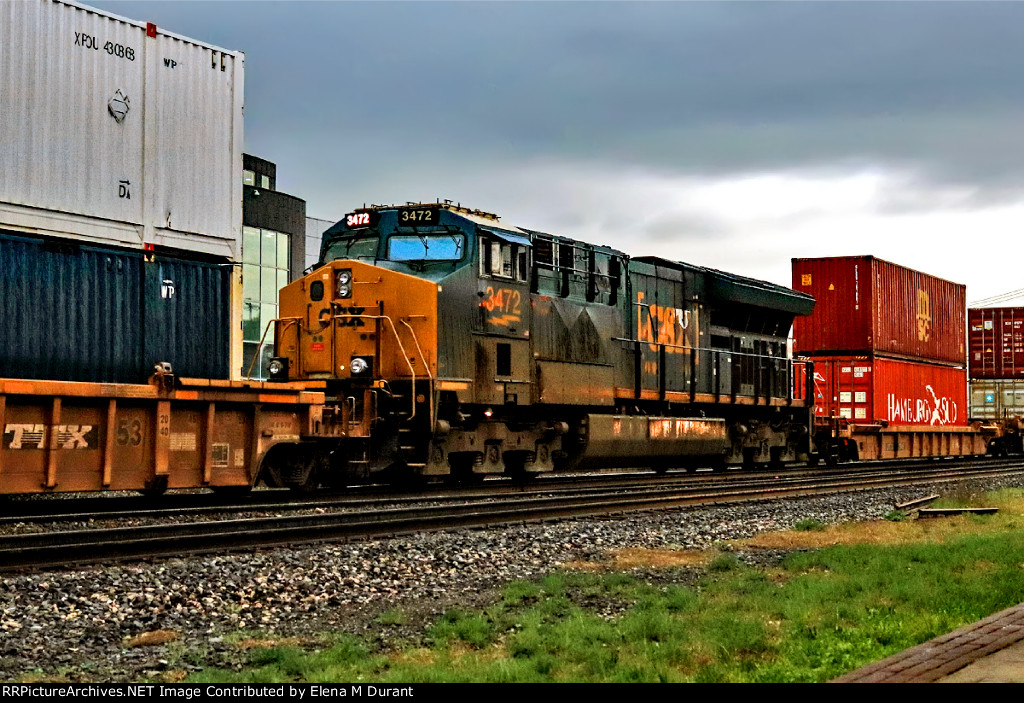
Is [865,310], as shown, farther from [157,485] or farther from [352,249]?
[157,485]

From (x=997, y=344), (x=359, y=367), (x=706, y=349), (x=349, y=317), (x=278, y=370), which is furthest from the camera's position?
(x=997, y=344)

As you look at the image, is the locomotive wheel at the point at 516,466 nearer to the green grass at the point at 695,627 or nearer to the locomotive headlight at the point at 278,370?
the locomotive headlight at the point at 278,370

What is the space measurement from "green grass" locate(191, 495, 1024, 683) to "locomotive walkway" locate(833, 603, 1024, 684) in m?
0.47

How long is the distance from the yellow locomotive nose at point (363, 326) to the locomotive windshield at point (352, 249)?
621 millimetres

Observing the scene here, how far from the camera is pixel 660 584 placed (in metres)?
9.28

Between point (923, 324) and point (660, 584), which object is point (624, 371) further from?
point (923, 324)

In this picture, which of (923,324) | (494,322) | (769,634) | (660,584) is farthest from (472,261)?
(923,324)

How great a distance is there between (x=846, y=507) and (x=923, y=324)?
1877 cm

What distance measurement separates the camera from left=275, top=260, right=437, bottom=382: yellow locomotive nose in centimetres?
1620

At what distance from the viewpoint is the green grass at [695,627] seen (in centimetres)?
611

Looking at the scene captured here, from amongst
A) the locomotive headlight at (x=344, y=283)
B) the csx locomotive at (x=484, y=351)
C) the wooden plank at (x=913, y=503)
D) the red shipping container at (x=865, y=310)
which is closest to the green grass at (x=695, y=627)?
the wooden plank at (x=913, y=503)

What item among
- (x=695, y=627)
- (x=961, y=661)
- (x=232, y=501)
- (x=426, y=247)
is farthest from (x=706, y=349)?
(x=961, y=661)

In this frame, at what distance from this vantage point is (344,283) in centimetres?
1661

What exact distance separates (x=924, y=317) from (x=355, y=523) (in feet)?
83.9
